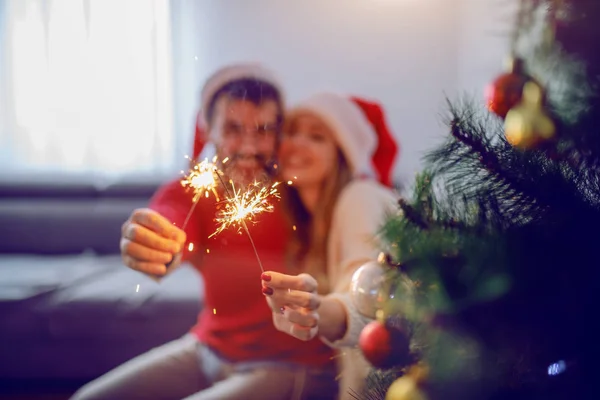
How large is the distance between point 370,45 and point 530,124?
40.4 inches

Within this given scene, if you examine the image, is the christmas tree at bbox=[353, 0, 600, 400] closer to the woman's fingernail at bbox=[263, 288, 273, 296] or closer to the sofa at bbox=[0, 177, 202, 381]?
the woman's fingernail at bbox=[263, 288, 273, 296]

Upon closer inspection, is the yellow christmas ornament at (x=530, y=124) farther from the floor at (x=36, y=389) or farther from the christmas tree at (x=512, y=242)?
the floor at (x=36, y=389)

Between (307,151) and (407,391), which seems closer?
(407,391)

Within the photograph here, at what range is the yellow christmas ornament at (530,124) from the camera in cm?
36

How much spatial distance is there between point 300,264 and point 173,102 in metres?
0.69

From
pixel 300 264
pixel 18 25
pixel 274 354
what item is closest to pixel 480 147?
pixel 300 264

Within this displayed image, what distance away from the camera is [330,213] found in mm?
558

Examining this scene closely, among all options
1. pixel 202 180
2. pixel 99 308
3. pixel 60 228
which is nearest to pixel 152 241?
pixel 202 180

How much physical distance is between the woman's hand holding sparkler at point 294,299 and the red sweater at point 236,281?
0.02m

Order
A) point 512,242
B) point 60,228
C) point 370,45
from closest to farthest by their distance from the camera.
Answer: point 512,242 < point 370,45 < point 60,228

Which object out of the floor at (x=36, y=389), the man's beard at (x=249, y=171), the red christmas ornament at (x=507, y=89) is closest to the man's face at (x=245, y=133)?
the man's beard at (x=249, y=171)

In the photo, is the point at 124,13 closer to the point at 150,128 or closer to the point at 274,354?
the point at 150,128

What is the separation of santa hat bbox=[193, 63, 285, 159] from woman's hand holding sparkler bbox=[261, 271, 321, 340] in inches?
6.8

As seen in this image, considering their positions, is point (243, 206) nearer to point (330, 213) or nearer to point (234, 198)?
point (234, 198)
